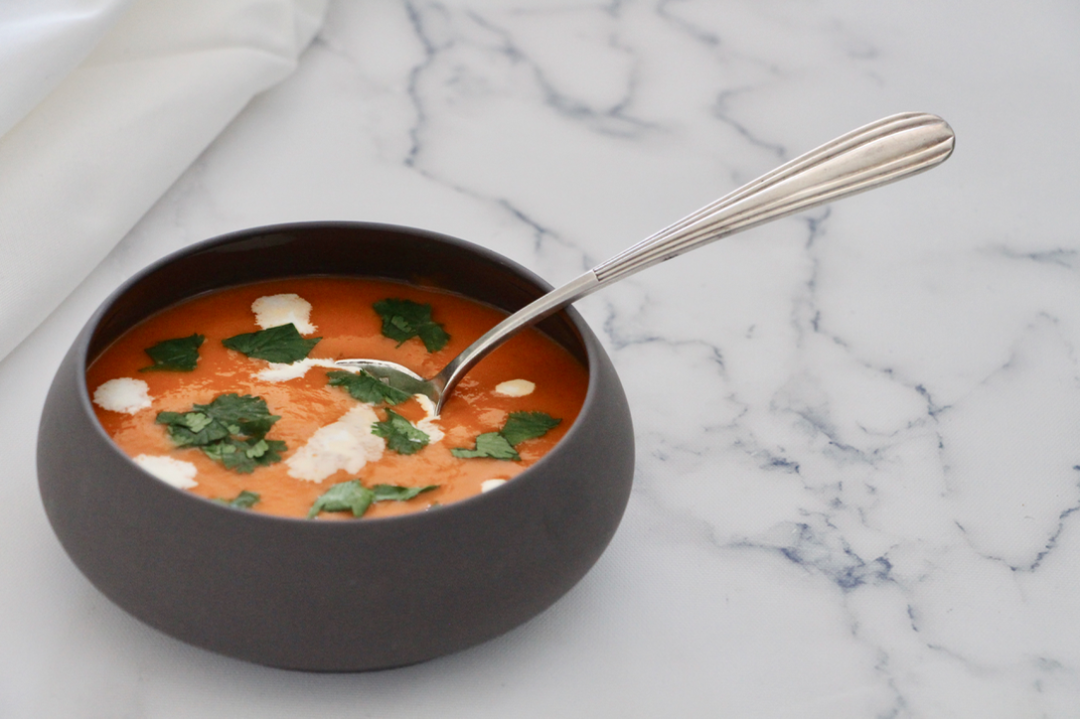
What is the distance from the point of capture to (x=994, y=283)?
2.27 meters

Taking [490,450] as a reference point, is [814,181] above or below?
above

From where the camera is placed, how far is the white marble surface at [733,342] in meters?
1.50

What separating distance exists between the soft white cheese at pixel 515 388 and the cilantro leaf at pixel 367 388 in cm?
12

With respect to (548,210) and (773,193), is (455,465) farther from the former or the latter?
(548,210)

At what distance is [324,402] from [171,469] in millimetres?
220

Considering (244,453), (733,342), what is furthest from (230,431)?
(733,342)

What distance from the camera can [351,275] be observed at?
5.89 ft

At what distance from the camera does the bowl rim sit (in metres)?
1.27

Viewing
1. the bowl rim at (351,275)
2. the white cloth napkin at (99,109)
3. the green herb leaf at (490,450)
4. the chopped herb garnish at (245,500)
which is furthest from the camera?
the white cloth napkin at (99,109)

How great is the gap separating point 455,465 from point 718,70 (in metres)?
1.57

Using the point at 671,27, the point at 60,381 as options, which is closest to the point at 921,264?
the point at 671,27

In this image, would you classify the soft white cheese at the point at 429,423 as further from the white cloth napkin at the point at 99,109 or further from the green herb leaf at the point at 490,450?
the white cloth napkin at the point at 99,109

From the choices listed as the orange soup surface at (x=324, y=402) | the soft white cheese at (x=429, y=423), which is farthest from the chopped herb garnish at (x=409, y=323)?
the soft white cheese at (x=429, y=423)

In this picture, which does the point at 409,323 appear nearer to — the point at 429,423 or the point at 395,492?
the point at 429,423
